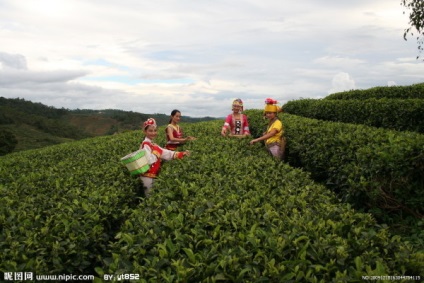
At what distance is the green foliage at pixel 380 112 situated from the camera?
13.1m

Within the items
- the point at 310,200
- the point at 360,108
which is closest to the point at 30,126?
the point at 360,108

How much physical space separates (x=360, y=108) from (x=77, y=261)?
A: 1389 cm

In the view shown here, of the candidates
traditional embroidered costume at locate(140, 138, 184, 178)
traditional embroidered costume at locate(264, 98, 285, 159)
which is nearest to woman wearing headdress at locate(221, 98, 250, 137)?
traditional embroidered costume at locate(264, 98, 285, 159)

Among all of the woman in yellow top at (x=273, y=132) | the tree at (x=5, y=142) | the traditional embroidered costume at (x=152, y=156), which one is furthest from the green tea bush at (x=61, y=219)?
the tree at (x=5, y=142)

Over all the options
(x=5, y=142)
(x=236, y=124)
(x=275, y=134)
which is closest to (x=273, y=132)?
(x=275, y=134)

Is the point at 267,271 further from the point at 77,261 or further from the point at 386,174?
the point at 386,174

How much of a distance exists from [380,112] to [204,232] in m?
12.6

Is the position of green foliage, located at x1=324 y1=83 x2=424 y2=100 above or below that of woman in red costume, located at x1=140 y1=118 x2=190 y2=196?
above

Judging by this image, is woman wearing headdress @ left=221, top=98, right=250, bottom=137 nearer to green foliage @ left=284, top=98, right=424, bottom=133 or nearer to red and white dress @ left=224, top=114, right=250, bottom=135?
red and white dress @ left=224, top=114, right=250, bottom=135

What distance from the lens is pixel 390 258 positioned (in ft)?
10.8

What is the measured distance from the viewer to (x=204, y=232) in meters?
3.82

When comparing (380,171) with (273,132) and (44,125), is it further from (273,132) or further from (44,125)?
(44,125)

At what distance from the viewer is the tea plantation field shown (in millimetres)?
3133

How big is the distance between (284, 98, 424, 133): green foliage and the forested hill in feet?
76.3
